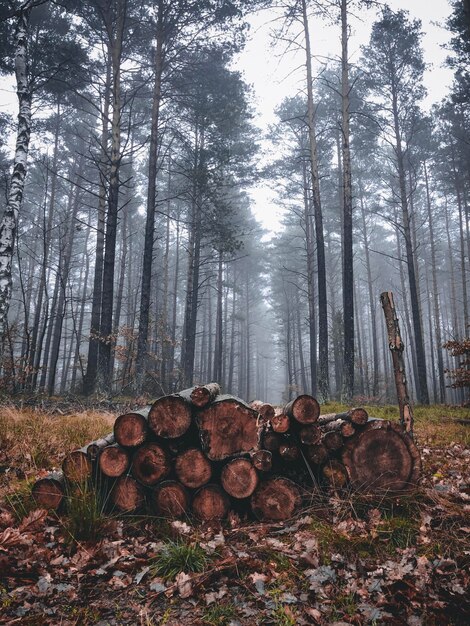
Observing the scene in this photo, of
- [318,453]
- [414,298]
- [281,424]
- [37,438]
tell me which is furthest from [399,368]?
[414,298]

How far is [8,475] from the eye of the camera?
395cm

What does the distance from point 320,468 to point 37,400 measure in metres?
7.62

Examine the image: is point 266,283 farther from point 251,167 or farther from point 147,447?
point 147,447

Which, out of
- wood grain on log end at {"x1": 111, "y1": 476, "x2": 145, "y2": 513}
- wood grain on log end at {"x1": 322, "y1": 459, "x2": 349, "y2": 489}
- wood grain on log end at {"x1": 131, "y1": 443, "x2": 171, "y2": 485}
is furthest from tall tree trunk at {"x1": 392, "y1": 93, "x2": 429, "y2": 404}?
wood grain on log end at {"x1": 111, "y1": 476, "x2": 145, "y2": 513}

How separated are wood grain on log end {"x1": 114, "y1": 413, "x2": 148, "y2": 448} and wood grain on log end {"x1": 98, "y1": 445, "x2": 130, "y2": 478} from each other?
100 mm

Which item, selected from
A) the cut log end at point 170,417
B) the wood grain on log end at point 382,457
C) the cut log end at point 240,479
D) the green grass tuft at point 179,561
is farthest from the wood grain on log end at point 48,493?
the wood grain on log end at point 382,457

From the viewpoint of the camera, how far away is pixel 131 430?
11.3ft

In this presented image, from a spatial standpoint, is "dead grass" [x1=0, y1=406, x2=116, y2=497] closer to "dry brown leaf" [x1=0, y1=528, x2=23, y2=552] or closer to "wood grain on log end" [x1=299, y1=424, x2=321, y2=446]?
"dry brown leaf" [x1=0, y1=528, x2=23, y2=552]

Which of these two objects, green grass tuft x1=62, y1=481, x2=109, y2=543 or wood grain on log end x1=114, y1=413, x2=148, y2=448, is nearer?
green grass tuft x1=62, y1=481, x2=109, y2=543

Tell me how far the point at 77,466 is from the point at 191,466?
1092 millimetres

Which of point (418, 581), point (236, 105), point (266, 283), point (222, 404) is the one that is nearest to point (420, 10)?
point (236, 105)

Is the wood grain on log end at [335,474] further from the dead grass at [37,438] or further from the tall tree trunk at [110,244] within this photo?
the tall tree trunk at [110,244]

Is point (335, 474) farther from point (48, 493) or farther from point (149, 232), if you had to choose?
point (149, 232)

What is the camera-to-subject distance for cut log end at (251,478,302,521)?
3434mm
